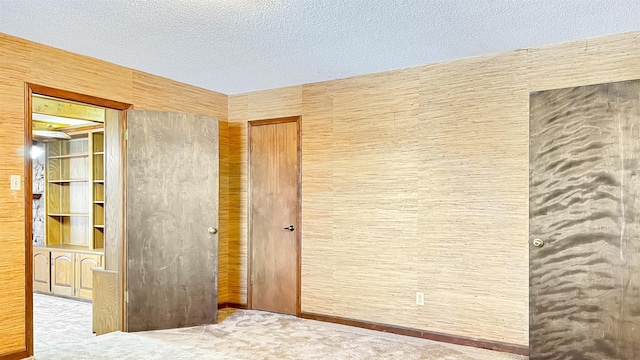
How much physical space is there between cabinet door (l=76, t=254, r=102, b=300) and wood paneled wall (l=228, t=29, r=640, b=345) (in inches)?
109

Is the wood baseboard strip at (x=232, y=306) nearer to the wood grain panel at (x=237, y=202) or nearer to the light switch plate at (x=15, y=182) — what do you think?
the wood grain panel at (x=237, y=202)

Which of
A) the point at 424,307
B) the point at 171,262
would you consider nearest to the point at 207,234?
the point at 171,262

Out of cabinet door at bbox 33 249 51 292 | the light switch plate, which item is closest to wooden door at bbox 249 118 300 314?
the light switch plate

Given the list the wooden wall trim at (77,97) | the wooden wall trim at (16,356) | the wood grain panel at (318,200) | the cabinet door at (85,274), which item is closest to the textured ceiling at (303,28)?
the wooden wall trim at (77,97)

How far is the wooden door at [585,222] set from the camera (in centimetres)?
309

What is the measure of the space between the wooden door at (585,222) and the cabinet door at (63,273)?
A: 5.30 m

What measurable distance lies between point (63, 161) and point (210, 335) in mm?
4188

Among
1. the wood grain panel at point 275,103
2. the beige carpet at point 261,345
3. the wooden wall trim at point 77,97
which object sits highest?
the wood grain panel at point 275,103

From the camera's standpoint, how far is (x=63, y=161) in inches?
258

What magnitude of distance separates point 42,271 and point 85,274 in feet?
3.11

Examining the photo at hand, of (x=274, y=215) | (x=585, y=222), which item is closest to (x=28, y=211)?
(x=274, y=215)

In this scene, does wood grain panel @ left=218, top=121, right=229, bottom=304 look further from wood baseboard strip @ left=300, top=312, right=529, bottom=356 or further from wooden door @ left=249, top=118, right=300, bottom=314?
wood baseboard strip @ left=300, top=312, right=529, bottom=356

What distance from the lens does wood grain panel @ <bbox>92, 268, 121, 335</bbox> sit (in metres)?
4.15

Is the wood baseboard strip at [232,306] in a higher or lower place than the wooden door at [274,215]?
lower
